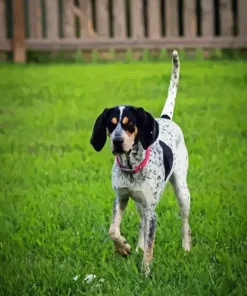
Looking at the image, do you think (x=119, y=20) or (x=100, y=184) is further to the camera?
(x=119, y=20)

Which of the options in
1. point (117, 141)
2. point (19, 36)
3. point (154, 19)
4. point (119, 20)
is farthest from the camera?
point (119, 20)

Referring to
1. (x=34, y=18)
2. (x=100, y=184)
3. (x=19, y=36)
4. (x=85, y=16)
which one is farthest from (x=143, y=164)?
(x=85, y=16)

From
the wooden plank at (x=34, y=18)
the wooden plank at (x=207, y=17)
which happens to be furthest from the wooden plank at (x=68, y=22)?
the wooden plank at (x=207, y=17)

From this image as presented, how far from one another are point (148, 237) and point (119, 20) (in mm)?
3284

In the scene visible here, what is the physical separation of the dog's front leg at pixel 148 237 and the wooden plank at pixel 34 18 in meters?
1.96

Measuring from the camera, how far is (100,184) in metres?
2.48

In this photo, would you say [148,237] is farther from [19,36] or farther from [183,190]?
[19,36]

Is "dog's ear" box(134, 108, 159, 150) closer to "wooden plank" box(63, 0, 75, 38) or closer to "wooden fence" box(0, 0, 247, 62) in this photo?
"wooden fence" box(0, 0, 247, 62)

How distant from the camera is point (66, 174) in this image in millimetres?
2592

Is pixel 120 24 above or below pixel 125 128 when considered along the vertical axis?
below

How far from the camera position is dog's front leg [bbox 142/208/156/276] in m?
1.81

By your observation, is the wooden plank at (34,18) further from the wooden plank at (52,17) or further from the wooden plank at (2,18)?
the wooden plank at (2,18)

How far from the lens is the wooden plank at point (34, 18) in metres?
3.72


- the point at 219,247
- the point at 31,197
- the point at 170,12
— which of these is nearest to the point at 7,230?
the point at 31,197
